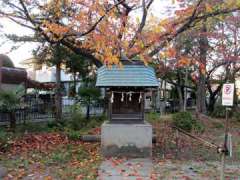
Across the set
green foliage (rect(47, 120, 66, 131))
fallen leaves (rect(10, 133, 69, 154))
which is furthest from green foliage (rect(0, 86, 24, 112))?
green foliage (rect(47, 120, 66, 131))

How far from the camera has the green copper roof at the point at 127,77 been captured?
948cm

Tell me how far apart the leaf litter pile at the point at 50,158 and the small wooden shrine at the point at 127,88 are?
1.43 meters

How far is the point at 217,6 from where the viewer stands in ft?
36.6

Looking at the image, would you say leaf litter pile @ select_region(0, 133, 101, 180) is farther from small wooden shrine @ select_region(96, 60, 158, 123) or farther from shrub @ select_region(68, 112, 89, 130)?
shrub @ select_region(68, 112, 89, 130)

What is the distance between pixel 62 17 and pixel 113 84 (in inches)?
157

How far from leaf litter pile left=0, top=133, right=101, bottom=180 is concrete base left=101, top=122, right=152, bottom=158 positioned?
1.56ft

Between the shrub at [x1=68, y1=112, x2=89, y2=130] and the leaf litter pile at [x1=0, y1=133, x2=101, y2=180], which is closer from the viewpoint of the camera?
the leaf litter pile at [x1=0, y1=133, x2=101, y2=180]

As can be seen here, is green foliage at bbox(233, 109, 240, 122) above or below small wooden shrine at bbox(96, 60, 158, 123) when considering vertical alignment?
below

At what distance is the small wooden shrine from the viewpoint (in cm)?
956

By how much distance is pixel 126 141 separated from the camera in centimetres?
955

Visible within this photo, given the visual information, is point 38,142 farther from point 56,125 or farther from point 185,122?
point 185,122

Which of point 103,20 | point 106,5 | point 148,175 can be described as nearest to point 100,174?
point 148,175

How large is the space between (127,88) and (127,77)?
404 millimetres

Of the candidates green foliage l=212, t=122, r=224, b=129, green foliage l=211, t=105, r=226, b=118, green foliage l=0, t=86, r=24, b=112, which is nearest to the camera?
green foliage l=0, t=86, r=24, b=112
